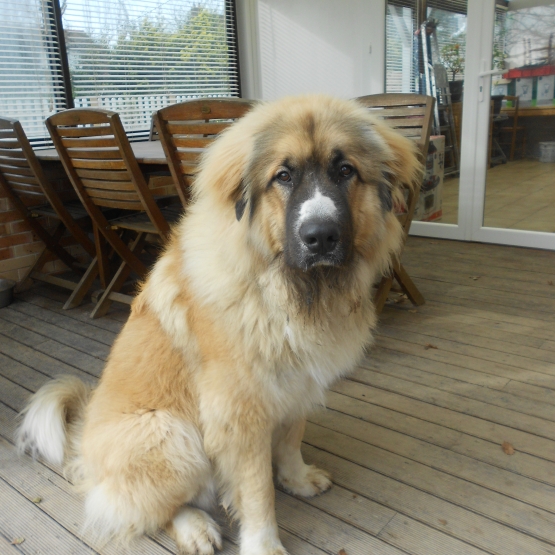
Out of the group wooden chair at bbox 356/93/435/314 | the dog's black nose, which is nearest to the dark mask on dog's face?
the dog's black nose

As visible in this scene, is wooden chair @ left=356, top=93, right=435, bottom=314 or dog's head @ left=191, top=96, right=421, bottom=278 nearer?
dog's head @ left=191, top=96, right=421, bottom=278

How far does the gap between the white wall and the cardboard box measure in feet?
2.52

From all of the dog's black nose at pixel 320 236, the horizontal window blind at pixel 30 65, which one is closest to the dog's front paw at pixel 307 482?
the dog's black nose at pixel 320 236

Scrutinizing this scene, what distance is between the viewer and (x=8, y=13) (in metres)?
3.67

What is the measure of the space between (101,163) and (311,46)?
3.05 m

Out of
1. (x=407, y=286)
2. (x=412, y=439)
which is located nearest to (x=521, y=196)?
(x=407, y=286)

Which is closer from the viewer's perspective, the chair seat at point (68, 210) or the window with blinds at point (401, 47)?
the chair seat at point (68, 210)

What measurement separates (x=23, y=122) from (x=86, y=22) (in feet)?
3.32

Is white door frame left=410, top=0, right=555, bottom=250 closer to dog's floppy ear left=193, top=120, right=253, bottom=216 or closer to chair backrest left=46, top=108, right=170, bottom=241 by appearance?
chair backrest left=46, top=108, right=170, bottom=241

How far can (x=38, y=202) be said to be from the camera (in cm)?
369

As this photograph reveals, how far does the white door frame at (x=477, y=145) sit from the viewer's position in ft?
12.5

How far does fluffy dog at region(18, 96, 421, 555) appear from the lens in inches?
48.2

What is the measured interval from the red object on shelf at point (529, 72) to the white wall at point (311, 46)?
1072mm

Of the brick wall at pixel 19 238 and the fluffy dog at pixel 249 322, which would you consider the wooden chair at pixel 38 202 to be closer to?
the brick wall at pixel 19 238
